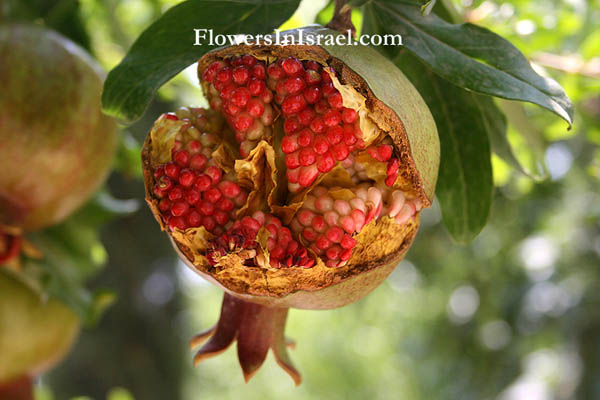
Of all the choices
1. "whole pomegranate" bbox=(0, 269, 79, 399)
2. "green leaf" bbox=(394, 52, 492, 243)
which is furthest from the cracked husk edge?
"whole pomegranate" bbox=(0, 269, 79, 399)

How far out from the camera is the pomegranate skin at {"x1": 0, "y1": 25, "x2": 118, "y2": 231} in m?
0.92

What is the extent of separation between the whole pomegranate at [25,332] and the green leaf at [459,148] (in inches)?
27.5

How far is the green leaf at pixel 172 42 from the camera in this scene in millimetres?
670

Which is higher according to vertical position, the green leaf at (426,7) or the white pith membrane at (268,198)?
the green leaf at (426,7)

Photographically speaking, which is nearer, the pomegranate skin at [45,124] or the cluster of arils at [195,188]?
the cluster of arils at [195,188]

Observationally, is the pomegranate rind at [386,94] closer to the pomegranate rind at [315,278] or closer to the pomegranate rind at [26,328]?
the pomegranate rind at [315,278]

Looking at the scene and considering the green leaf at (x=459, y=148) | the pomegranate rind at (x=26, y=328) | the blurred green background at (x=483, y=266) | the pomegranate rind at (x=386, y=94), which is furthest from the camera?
the blurred green background at (x=483, y=266)

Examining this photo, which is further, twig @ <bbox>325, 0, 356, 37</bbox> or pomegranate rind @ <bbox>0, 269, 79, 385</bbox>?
pomegranate rind @ <bbox>0, 269, 79, 385</bbox>

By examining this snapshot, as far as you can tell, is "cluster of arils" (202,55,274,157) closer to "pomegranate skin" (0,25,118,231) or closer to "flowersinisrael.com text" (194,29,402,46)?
"flowersinisrael.com text" (194,29,402,46)

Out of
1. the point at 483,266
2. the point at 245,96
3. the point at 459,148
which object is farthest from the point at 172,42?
the point at 483,266

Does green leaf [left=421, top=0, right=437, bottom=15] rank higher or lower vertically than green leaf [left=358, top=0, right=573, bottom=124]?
higher

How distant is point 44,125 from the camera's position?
0.94 metres

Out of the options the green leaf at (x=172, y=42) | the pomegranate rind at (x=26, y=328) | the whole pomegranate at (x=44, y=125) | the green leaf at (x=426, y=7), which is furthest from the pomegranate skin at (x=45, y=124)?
the green leaf at (x=426, y=7)

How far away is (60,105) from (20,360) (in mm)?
466
